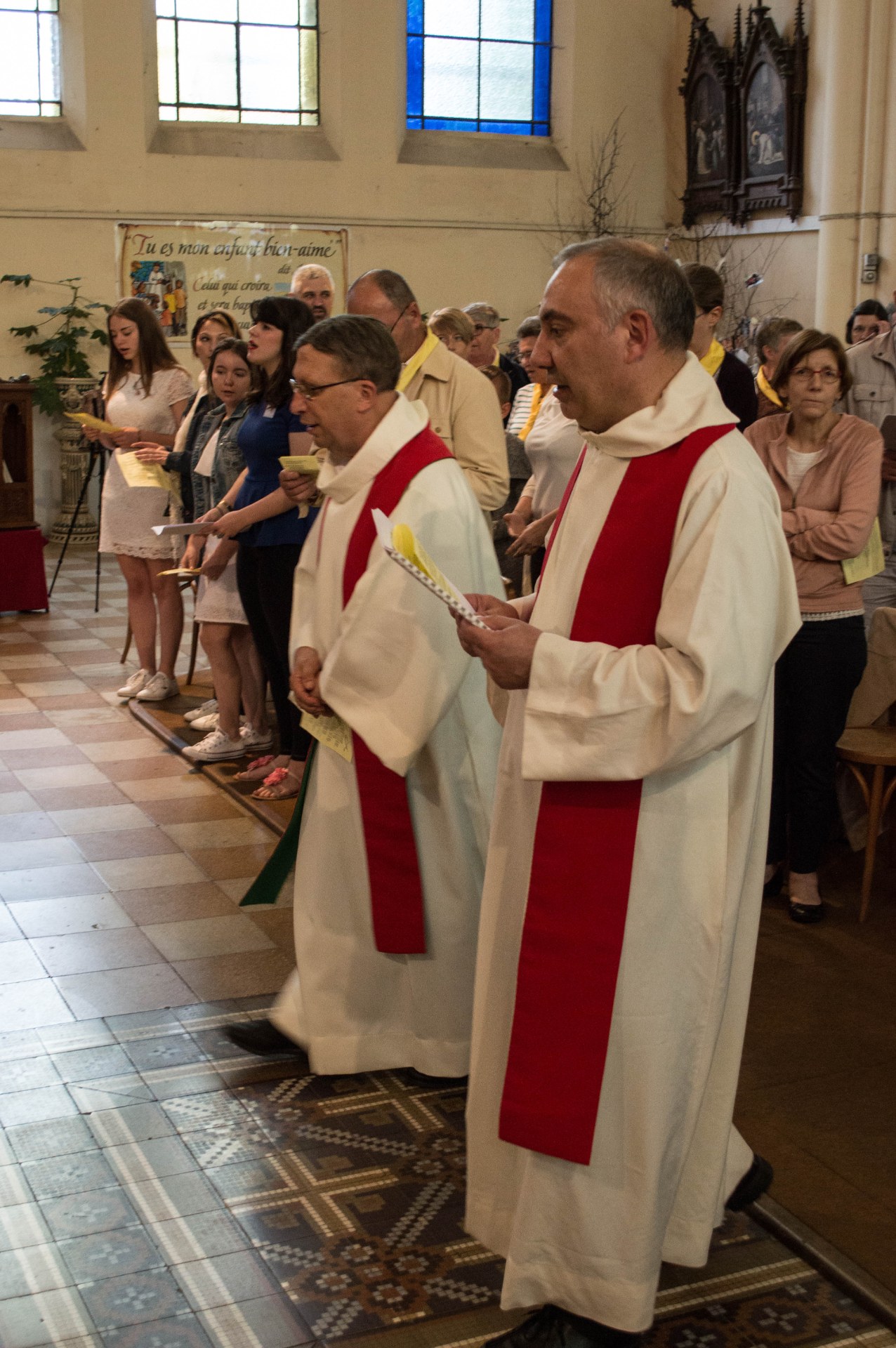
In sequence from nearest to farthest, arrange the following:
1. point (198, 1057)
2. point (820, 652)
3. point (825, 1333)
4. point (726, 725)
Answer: point (726, 725)
point (825, 1333)
point (198, 1057)
point (820, 652)

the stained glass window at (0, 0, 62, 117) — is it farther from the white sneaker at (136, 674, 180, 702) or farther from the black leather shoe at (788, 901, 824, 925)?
the black leather shoe at (788, 901, 824, 925)

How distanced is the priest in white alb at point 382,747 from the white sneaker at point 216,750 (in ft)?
8.64

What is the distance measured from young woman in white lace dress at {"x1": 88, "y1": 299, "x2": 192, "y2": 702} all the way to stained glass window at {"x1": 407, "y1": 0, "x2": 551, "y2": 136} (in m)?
8.84

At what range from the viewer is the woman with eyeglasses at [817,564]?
4207 mm

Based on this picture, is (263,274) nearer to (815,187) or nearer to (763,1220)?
(815,187)

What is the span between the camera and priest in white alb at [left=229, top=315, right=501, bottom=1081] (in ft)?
10.3

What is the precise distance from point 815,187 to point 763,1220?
11401mm

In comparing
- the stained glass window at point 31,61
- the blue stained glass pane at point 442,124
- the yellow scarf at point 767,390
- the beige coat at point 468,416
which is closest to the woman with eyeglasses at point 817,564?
the yellow scarf at point 767,390

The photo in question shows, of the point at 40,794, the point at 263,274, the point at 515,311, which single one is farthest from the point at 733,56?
the point at 40,794

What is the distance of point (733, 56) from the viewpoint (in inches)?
536

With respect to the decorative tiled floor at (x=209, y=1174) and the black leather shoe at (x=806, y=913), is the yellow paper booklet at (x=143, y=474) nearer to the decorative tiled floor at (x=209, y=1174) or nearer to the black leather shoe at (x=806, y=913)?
the decorative tiled floor at (x=209, y=1174)

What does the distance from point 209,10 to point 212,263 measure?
2.32m

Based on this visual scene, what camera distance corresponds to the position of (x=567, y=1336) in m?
2.35

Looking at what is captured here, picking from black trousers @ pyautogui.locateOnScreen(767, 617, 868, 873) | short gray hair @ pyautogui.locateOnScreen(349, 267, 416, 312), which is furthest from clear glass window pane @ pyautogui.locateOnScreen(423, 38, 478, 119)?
black trousers @ pyautogui.locateOnScreen(767, 617, 868, 873)
